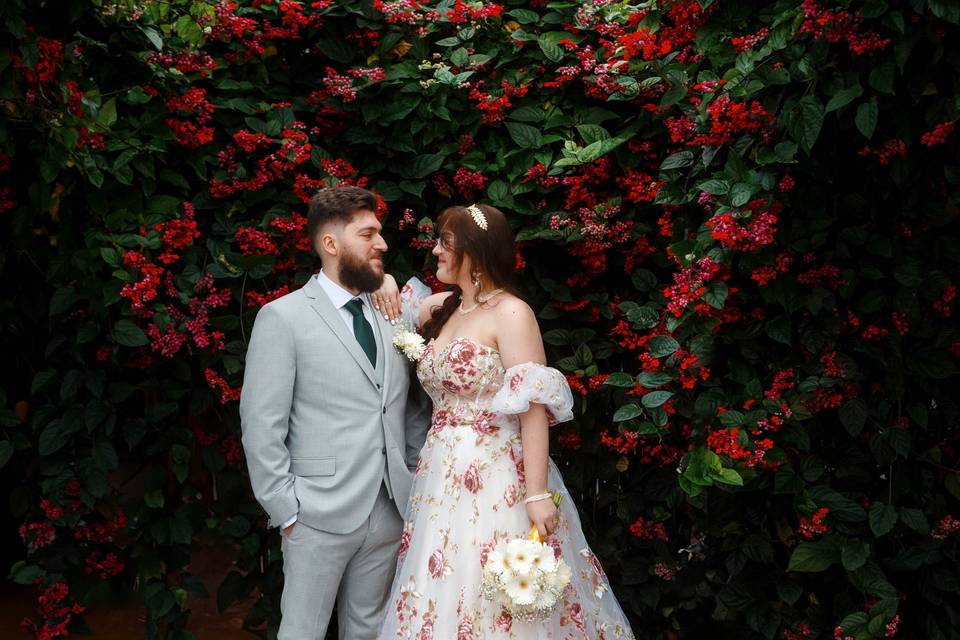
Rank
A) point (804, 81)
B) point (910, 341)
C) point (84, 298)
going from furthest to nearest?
point (84, 298)
point (910, 341)
point (804, 81)

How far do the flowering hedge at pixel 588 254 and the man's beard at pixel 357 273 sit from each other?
1.48ft

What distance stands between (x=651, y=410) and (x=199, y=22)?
6.70 ft

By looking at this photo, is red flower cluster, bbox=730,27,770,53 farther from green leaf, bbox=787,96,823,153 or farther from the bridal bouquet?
the bridal bouquet

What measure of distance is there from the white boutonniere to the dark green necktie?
77 mm

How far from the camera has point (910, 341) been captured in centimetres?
266

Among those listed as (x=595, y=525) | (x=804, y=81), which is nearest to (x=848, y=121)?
(x=804, y=81)

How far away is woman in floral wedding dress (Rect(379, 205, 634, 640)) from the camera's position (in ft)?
8.23

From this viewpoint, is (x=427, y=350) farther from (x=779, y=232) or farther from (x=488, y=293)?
(x=779, y=232)

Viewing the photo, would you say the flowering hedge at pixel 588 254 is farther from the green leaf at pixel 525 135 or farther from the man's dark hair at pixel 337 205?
the man's dark hair at pixel 337 205

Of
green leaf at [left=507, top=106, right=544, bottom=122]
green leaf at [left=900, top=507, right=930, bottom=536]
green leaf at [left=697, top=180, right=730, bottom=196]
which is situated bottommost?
green leaf at [left=900, top=507, right=930, bottom=536]

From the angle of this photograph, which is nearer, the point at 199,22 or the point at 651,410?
the point at 651,410

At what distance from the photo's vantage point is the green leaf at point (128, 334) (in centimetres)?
288

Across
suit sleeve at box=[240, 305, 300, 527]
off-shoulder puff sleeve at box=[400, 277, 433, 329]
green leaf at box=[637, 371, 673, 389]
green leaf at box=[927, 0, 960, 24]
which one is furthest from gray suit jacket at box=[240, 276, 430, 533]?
green leaf at box=[927, 0, 960, 24]

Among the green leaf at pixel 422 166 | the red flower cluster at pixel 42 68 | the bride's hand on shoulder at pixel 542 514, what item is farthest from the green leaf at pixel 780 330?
the red flower cluster at pixel 42 68
